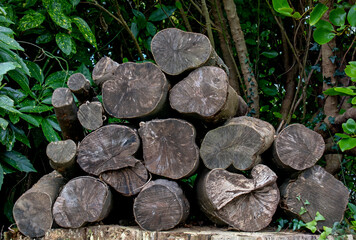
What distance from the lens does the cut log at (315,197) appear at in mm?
2145

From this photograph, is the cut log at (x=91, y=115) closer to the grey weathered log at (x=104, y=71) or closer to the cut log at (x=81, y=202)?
the grey weathered log at (x=104, y=71)

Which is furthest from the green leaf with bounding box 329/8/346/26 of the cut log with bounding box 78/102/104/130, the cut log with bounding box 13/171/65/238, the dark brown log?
the cut log with bounding box 13/171/65/238

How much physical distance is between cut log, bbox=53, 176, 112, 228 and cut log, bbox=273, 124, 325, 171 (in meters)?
0.95

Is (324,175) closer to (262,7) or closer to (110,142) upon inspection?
(110,142)

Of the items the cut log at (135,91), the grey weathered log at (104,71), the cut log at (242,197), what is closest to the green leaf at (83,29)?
the grey weathered log at (104,71)

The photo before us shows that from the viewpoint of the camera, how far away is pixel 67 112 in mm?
2277

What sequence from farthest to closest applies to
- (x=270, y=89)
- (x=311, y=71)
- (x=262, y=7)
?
(x=262, y=7)
(x=270, y=89)
(x=311, y=71)

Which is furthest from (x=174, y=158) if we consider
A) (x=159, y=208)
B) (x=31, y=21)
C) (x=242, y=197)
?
(x=31, y=21)

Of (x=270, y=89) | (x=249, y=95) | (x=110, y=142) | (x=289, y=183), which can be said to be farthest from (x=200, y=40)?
(x=270, y=89)

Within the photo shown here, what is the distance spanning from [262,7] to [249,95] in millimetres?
1065

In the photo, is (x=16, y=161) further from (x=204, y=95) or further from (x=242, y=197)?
(x=242, y=197)

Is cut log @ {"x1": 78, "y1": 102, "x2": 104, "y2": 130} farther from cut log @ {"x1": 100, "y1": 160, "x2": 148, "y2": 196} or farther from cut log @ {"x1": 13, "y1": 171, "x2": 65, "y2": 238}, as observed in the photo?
cut log @ {"x1": 13, "y1": 171, "x2": 65, "y2": 238}

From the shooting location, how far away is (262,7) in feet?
13.5

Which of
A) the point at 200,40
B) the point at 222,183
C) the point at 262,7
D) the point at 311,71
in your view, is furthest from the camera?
the point at 262,7
